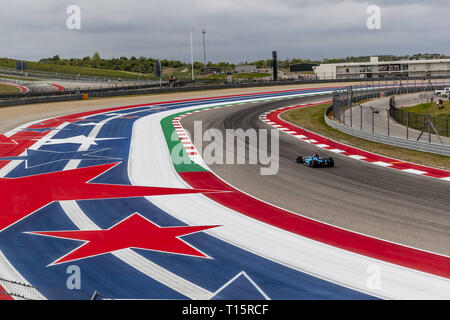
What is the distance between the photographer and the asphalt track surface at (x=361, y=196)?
11516 mm

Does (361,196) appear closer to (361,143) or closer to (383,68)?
(361,143)

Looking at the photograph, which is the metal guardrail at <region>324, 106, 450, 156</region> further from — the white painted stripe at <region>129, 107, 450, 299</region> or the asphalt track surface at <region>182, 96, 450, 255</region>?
the white painted stripe at <region>129, 107, 450, 299</region>

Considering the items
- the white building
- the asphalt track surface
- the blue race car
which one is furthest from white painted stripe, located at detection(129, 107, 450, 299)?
the white building

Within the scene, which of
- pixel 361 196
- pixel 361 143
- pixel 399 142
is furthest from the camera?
pixel 361 143

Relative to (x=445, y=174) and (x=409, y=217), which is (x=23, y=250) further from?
(x=445, y=174)

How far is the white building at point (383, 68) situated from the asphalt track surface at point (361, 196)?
108 meters

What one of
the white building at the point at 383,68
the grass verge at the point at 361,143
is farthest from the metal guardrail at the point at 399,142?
the white building at the point at 383,68

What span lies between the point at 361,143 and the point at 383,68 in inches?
4483

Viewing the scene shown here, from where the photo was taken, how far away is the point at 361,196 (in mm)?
14477

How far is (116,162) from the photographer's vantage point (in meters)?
21.0

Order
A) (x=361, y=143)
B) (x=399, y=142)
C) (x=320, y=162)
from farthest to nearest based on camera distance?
(x=361, y=143) → (x=399, y=142) → (x=320, y=162)

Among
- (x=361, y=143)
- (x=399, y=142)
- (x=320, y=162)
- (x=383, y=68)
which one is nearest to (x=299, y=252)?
(x=320, y=162)

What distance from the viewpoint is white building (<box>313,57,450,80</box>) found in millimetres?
121688

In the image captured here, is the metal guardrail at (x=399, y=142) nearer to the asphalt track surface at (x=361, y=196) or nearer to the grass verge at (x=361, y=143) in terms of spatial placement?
the grass verge at (x=361, y=143)
